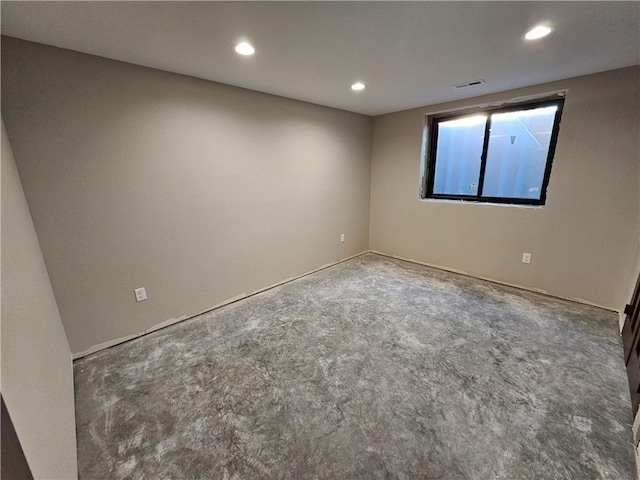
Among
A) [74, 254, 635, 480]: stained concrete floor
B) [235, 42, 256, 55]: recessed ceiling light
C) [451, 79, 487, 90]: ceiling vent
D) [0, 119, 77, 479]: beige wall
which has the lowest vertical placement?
[74, 254, 635, 480]: stained concrete floor

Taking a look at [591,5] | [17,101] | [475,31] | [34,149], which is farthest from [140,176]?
[591,5]

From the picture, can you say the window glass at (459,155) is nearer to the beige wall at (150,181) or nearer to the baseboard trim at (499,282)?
the baseboard trim at (499,282)

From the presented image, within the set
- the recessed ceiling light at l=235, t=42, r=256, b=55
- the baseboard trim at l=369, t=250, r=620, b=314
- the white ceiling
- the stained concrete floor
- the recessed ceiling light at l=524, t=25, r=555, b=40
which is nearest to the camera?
the stained concrete floor

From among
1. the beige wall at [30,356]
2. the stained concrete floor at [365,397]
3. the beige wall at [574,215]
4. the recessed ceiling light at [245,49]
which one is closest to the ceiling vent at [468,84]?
the beige wall at [574,215]

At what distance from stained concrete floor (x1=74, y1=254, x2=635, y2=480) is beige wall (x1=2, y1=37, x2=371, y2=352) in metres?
0.45

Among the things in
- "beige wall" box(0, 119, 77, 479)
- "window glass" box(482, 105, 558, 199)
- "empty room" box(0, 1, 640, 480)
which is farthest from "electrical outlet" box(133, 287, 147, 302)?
"window glass" box(482, 105, 558, 199)

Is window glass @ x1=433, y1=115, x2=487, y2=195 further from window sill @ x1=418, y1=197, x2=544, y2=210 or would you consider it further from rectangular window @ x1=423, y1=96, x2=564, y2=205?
window sill @ x1=418, y1=197, x2=544, y2=210

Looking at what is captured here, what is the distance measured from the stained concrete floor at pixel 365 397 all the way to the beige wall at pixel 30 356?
315 mm

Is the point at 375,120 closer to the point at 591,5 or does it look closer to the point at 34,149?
the point at 591,5

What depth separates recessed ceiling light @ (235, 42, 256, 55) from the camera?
5.77ft

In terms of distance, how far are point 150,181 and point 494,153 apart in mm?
3685

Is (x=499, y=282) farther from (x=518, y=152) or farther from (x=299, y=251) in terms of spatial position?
(x=299, y=251)

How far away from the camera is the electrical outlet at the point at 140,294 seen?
7.49 feet

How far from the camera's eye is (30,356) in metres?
1.04
